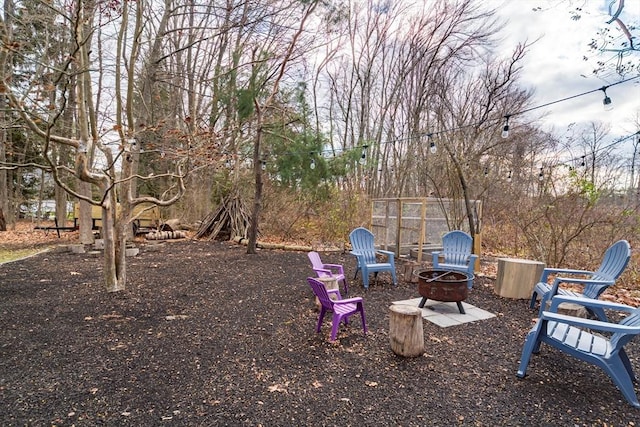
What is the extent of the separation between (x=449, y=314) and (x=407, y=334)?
1338mm

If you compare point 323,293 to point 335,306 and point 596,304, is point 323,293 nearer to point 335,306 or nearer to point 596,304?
point 335,306

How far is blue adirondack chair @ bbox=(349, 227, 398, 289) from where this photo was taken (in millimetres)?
4852

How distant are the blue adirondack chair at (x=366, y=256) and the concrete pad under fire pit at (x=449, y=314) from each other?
29.8 inches

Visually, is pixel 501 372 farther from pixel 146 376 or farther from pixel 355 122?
pixel 355 122

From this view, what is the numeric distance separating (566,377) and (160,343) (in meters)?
3.31

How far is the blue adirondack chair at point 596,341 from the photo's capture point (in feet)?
6.87

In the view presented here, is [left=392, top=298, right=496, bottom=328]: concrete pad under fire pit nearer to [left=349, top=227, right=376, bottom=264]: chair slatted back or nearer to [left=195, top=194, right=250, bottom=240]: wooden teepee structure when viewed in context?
[left=349, top=227, right=376, bottom=264]: chair slatted back

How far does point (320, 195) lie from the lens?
8.66 meters

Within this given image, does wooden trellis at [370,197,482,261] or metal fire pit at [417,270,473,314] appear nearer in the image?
metal fire pit at [417,270,473,314]

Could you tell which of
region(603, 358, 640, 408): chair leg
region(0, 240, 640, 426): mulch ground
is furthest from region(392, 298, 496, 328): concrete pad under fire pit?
region(603, 358, 640, 408): chair leg

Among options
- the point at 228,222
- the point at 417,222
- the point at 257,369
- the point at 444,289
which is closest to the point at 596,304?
the point at 444,289

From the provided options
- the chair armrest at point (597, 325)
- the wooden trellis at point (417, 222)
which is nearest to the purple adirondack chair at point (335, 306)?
the chair armrest at point (597, 325)

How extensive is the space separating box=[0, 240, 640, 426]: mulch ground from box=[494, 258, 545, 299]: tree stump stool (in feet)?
0.58

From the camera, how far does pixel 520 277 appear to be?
4.42 m
